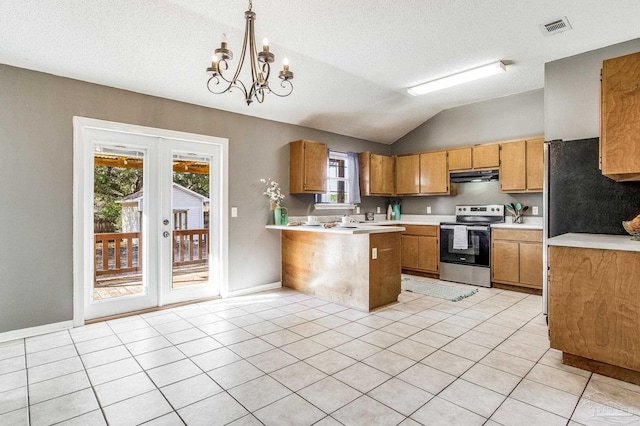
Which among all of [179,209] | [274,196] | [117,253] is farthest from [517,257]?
[117,253]

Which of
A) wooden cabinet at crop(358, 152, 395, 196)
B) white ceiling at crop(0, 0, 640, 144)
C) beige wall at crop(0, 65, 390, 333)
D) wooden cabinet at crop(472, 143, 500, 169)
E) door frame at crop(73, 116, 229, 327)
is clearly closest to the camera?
white ceiling at crop(0, 0, 640, 144)

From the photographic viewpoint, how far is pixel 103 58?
3.24 meters

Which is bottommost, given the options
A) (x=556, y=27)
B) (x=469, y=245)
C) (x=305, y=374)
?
(x=305, y=374)

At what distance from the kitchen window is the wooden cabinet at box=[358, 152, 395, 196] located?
0.11 meters

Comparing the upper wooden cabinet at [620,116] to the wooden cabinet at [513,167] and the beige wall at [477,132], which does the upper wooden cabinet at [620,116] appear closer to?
the wooden cabinet at [513,167]

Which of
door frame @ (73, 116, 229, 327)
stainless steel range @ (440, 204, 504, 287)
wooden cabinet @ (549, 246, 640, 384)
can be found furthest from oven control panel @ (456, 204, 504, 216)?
door frame @ (73, 116, 229, 327)

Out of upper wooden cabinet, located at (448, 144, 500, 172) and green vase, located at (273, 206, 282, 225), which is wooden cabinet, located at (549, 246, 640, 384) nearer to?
upper wooden cabinet, located at (448, 144, 500, 172)

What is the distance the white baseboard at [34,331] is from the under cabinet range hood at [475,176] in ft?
18.2

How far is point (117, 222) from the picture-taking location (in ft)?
12.6

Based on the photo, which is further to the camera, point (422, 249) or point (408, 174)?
point (408, 174)

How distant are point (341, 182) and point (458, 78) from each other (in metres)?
2.52

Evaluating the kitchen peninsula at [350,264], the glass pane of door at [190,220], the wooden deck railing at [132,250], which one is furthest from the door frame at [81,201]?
the kitchen peninsula at [350,264]

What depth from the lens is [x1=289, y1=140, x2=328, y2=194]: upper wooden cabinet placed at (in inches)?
200

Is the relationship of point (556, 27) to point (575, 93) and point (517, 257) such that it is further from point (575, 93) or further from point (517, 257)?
point (517, 257)
